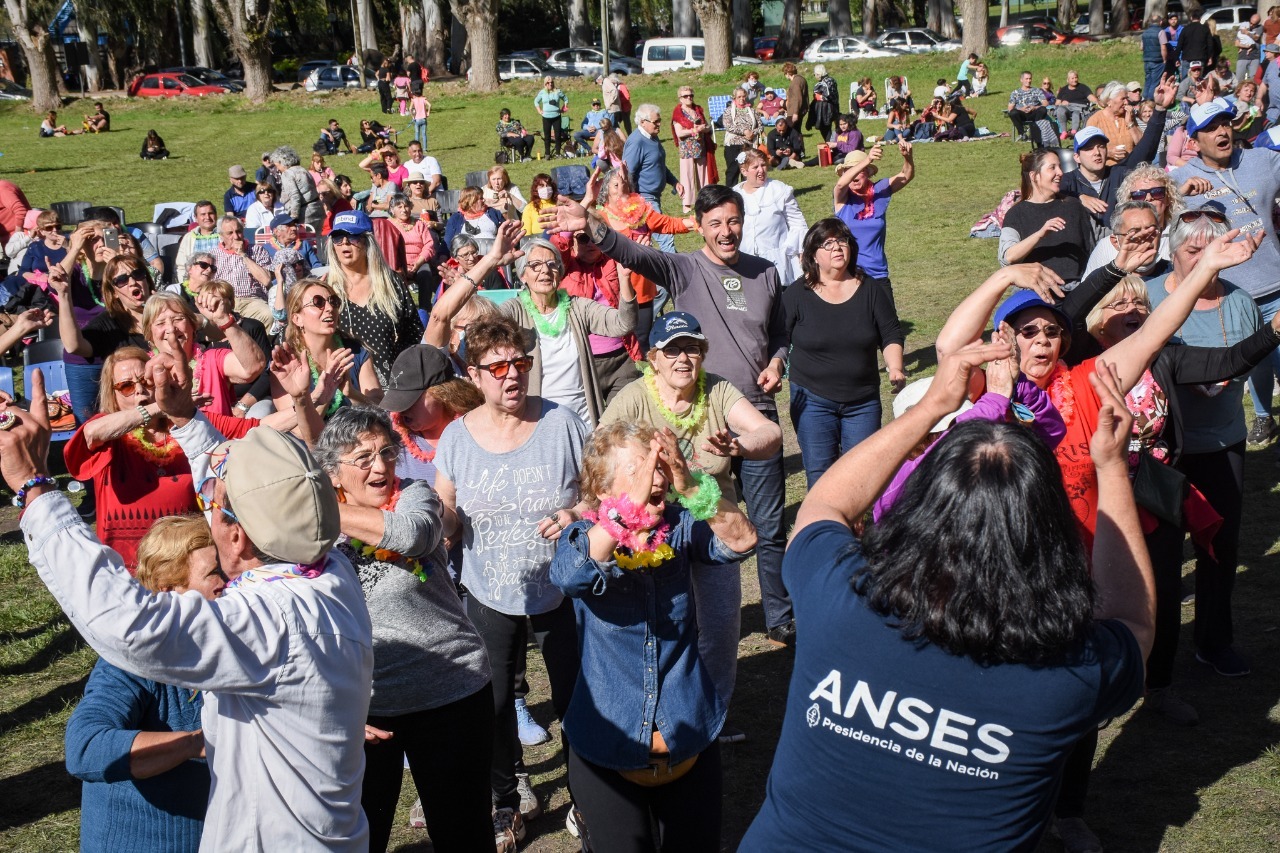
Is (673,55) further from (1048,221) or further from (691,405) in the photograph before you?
(691,405)

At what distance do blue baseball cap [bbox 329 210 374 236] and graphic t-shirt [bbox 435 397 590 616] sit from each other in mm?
2924

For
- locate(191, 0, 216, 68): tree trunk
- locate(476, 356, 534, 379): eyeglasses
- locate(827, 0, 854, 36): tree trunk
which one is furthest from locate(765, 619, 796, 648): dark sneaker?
locate(191, 0, 216, 68): tree trunk

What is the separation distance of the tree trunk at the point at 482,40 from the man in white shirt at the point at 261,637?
123 feet

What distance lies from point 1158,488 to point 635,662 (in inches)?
88.5

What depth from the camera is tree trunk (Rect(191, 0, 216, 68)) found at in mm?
47375

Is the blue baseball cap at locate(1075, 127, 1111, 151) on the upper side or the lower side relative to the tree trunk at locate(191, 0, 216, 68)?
lower

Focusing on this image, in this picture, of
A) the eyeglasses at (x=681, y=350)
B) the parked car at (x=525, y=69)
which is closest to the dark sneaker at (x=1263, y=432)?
the eyeglasses at (x=681, y=350)

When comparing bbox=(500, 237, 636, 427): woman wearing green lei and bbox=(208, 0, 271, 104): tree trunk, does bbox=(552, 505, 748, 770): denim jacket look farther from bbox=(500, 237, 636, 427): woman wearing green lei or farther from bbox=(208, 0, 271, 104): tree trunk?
bbox=(208, 0, 271, 104): tree trunk

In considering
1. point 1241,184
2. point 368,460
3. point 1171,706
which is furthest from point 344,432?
point 1241,184

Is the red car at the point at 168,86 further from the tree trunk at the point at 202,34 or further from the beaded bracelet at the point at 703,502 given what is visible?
the beaded bracelet at the point at 703,502

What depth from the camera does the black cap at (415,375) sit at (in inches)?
192

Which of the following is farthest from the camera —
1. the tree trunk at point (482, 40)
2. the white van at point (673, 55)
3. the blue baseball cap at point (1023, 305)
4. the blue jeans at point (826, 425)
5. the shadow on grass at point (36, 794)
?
the white van at point (673, 55)

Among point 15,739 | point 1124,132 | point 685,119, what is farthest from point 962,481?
point 685,119

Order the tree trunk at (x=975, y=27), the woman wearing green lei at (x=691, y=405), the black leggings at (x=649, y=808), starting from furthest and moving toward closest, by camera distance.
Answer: the tree trunk at (x=975, y=27) < the woman wearing green lei at (x=691, y=405) < the black leggings at (x=649, y=808)
